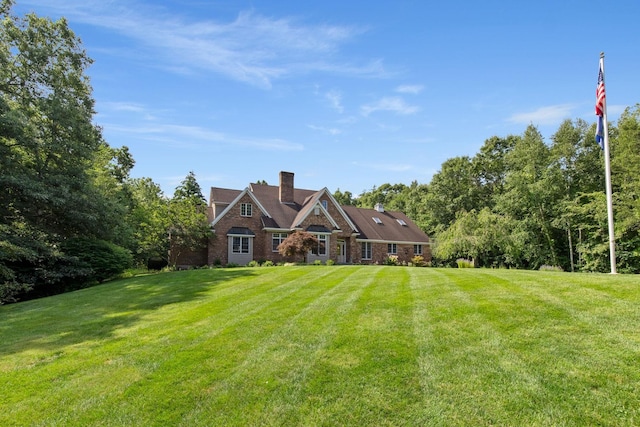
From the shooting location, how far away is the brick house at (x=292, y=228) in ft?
91.4

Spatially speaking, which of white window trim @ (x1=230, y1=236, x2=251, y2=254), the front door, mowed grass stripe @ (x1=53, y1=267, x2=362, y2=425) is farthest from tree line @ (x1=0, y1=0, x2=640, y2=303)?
mowed grass stripe @ (x1=53, y1=267, x2=362, y2=425)

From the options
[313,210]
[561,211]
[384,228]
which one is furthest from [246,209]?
[561,211]

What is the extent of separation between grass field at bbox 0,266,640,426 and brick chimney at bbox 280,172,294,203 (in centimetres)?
2417

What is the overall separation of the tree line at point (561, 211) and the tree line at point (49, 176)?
87.4ft

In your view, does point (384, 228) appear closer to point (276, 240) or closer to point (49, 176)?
point (276, 240)

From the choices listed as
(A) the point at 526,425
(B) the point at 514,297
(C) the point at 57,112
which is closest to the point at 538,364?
(A) the point at 526,425

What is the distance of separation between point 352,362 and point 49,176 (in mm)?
20456

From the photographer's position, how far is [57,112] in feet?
64.2

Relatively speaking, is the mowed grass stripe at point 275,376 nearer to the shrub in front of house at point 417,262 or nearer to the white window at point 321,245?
the white window at point 321,245

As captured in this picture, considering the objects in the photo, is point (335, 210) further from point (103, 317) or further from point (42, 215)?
point (103, 317)

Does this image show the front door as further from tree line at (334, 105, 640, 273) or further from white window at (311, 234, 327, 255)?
tree line at (334, 105, 640, 273)

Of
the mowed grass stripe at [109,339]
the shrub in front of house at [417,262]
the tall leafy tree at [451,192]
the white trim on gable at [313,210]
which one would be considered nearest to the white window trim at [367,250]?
the shrub in front of house at [417,262]

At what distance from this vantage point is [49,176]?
62.5 ft

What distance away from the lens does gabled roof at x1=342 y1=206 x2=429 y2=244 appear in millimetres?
33719
